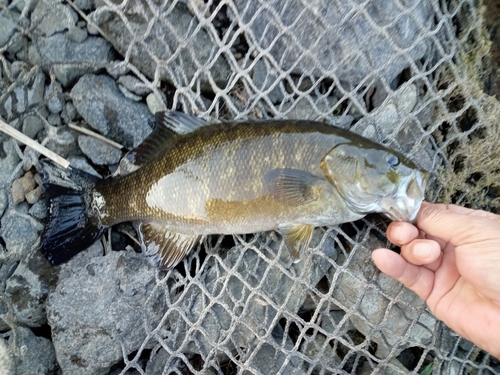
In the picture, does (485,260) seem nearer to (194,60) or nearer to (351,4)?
(351,4)

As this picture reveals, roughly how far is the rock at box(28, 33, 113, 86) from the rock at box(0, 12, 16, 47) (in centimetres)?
16

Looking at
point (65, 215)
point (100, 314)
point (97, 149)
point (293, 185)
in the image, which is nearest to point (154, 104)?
point (97, 149)

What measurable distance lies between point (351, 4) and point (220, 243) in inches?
73.7

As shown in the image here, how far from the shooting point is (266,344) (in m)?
3.19

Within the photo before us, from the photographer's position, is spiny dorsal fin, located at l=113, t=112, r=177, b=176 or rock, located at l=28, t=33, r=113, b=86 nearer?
spiny dorsal fin, located at l=113, t=112, r=177, b=176

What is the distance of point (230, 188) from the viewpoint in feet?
9.23

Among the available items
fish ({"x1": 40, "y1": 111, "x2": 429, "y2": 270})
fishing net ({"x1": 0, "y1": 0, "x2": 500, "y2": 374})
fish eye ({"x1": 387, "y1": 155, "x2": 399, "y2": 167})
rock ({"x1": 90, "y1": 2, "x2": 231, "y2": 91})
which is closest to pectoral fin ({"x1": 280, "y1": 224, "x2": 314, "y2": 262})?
fish ({"x1": 40, "y1": 111, "x2": 429, "y2": 270})

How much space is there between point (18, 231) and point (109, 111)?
3.59 feet

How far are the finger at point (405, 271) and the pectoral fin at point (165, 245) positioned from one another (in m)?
1.23

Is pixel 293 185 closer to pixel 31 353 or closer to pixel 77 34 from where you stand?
pixel 77 34

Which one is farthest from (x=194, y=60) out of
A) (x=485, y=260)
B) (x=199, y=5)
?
(x=485, y=260)

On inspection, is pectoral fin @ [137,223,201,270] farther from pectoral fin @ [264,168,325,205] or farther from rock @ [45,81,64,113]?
rock @ [45,81,64,113]

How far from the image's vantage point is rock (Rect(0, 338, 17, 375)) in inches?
120

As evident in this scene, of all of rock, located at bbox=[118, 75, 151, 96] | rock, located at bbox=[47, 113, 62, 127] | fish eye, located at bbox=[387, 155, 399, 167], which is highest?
fish eye, located at bbox=[387, 155, 399, 167]
